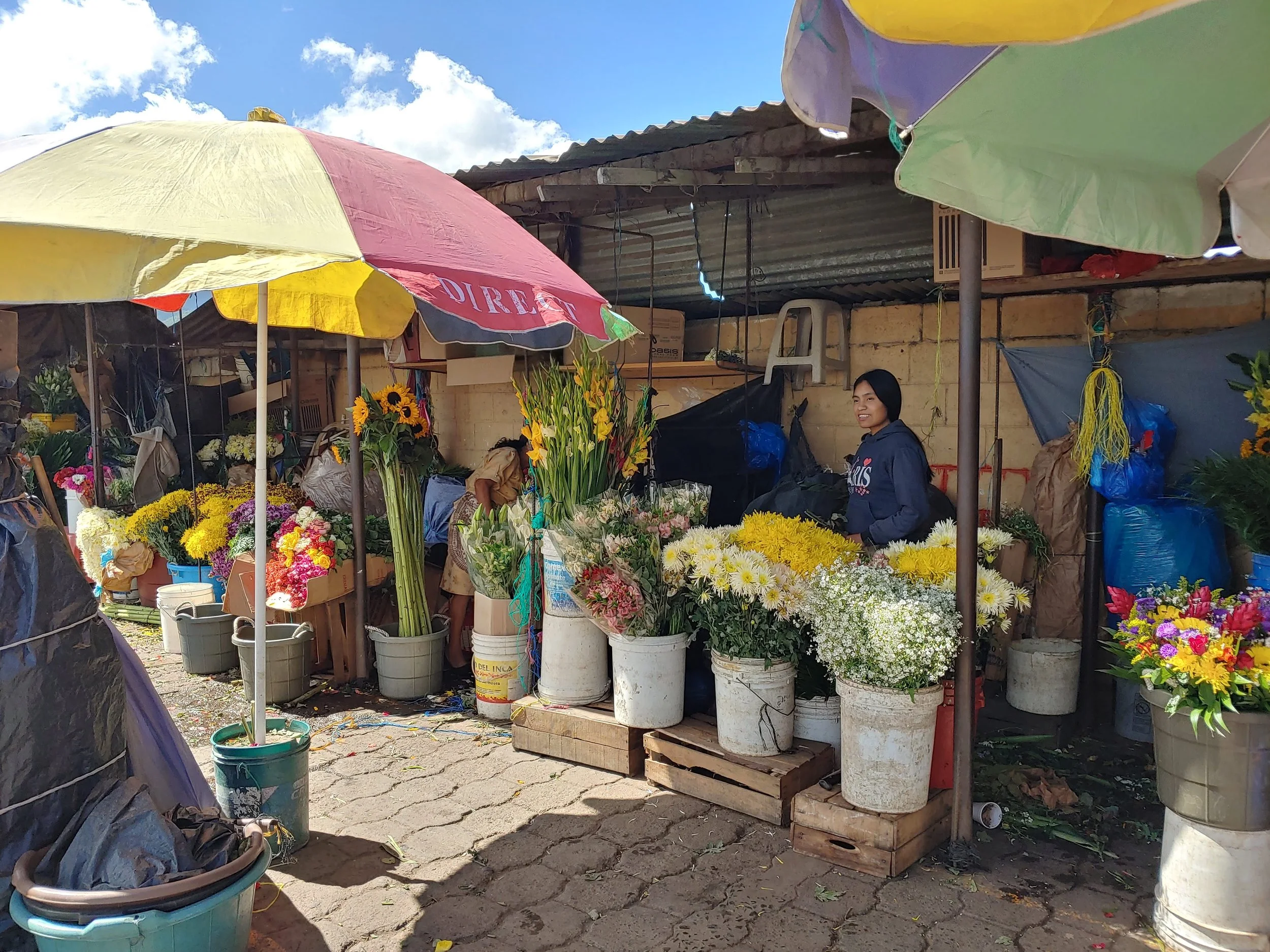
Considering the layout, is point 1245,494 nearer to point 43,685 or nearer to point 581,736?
point 581,736

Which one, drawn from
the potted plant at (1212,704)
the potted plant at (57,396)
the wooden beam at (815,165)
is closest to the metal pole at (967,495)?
the potted plant at (1212,704)

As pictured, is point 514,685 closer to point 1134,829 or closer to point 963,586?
point 963,586

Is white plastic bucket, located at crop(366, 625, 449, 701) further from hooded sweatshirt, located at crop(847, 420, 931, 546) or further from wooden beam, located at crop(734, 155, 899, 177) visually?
wooden beam, located at crop(734, 155, 899, 177)

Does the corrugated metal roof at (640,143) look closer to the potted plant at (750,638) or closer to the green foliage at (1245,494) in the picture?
the potted plant at (750,638)

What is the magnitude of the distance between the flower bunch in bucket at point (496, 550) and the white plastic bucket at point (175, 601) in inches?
101

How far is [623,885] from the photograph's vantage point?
341cm

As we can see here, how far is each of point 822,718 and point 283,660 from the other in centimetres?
341

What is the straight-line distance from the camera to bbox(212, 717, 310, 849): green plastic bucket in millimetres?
3469

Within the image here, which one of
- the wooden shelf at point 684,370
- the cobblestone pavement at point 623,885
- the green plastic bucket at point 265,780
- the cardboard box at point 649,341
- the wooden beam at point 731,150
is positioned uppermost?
the wooden beam at point 731,150

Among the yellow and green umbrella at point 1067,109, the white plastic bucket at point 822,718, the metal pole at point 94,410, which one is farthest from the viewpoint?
the metal pole at point 94,410

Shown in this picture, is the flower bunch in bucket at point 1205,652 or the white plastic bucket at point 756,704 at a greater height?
the flower bunch in bucket at point 1205,652

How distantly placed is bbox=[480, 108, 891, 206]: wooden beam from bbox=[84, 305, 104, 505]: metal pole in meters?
4.61

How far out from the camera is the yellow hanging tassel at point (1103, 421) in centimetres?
470

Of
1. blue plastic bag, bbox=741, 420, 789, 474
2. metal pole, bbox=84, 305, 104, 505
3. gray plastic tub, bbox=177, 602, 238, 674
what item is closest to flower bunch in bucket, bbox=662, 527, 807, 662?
blue plastic bag, bbox=741, 420, 789, 474
